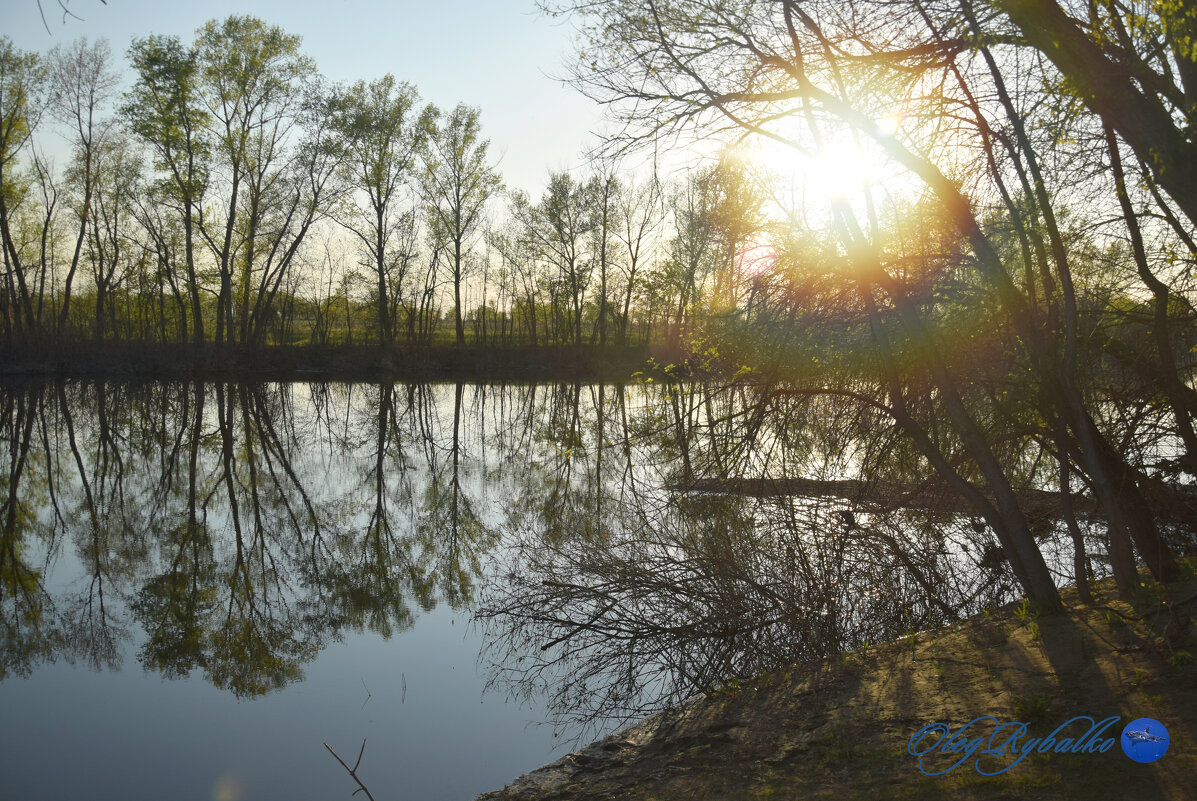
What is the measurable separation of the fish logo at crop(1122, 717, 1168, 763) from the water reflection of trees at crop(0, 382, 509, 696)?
6.24 meters

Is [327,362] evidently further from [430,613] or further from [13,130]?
[430,613]

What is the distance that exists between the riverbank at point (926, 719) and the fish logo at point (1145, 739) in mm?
45

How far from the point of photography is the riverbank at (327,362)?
40.6 m

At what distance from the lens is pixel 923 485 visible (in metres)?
7.89

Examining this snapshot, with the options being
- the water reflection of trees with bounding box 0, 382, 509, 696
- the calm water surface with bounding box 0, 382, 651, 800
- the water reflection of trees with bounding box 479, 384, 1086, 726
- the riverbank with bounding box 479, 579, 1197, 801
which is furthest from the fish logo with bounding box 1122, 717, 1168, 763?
the water reflection of trees with bounding box 0, 382, 509, 696

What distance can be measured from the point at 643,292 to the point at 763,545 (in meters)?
46.2

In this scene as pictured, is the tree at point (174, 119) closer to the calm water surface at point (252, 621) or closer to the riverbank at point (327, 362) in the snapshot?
the riverbank at point (327, 362)

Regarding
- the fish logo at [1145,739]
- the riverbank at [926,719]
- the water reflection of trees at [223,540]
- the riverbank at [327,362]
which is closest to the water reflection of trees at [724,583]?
the riverbank at [926,719]

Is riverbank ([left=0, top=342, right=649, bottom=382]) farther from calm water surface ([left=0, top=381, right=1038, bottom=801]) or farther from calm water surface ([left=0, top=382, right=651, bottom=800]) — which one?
calm water surface ([left=0, top=381, right=1038, bottom=801])

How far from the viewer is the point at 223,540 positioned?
11.5 meters

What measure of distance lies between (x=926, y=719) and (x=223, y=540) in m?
9.99

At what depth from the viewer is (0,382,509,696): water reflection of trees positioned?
7.84 m

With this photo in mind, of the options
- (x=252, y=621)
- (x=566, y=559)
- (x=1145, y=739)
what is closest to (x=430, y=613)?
(x=566, y=559)

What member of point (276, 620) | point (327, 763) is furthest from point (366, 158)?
point (327, 763)
